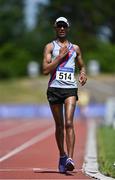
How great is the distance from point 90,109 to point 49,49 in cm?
4855

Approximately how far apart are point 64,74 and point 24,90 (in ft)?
213

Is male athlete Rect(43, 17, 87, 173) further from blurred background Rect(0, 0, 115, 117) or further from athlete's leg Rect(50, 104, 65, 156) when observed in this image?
blurred background Rect(0, 0, 115, 117)

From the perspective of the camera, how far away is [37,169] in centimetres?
1277

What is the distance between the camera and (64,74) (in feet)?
38.9

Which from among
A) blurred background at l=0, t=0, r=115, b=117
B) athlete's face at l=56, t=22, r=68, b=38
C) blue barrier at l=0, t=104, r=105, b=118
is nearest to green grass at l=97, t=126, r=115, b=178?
athlete's face at l=56, t=22, r=68, b=38

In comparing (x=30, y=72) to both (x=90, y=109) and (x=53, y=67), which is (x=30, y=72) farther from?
(x=53, y=67)

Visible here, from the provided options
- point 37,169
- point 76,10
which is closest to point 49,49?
point 37,169

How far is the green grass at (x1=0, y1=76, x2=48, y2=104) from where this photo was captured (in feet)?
236

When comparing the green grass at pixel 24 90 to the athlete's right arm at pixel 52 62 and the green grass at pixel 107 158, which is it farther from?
the athlete's right arm at pixel 52 62

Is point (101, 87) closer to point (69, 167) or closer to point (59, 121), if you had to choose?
point (59, 121)

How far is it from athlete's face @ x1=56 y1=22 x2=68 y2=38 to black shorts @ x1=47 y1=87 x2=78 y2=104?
32.0 inches

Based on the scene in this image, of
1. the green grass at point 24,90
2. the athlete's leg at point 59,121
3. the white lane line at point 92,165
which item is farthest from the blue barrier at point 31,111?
the athlete's leg at point 59,121

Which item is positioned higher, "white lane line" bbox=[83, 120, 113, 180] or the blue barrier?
"white lane line" bbox=[83, 120, 113, 180]

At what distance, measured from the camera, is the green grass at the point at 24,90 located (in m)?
72.1
